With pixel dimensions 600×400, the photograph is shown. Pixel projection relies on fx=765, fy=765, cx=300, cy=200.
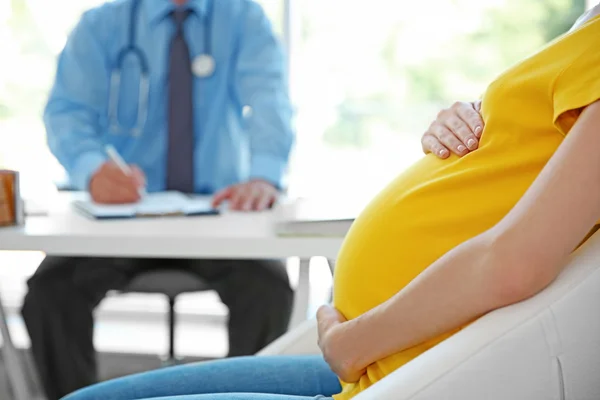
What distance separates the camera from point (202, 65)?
220cm

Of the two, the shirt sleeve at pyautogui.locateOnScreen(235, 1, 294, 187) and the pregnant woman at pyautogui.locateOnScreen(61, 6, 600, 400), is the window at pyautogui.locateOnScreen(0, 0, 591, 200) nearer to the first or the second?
the shirt sleeve at pyautogui.locateOnScreen(235, 1, 294, 187)

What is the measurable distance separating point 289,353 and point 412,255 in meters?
0.36

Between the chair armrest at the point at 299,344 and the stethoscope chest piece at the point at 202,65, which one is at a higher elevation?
the stethoscope chest piece at the point at 202,65

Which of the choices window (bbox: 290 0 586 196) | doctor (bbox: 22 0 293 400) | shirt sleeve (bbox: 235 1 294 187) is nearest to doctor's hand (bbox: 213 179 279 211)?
doctor (bbox: 22 0 293 400)

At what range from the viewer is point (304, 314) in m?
1.53

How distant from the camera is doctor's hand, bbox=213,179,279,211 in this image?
1.60 metres

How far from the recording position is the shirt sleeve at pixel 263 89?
2.03 metres

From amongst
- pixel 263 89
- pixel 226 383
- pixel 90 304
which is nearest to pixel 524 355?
pixel 226 383

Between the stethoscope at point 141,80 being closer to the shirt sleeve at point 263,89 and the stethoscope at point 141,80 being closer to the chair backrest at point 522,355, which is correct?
the shirt sleeve at point 263,89

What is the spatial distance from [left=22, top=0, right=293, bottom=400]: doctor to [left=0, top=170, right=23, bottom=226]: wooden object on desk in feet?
1.38

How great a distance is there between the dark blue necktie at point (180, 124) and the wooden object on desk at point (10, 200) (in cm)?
75

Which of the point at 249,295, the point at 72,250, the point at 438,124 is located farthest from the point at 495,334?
the point at 249,295

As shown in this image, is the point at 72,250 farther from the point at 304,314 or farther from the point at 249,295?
the point at 249,295

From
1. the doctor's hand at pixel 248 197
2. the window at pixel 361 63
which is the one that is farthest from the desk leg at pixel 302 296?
the window at pixel 361 63
